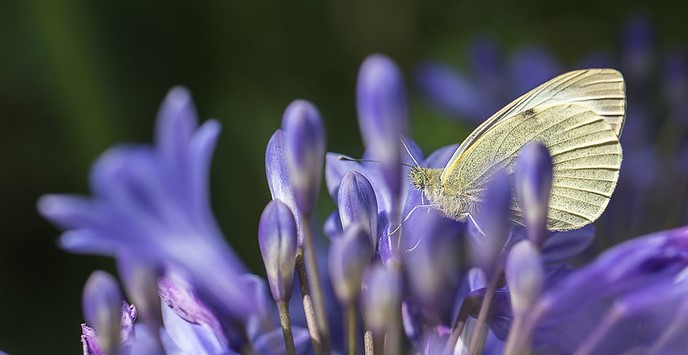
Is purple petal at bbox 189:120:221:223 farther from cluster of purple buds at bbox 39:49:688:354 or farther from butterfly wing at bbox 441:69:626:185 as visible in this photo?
butterfly wing at bbox 441:69:626:185

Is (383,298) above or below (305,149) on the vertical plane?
below

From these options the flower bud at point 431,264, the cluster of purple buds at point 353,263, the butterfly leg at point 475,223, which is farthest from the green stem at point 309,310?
the butterfly leg at point 475,223

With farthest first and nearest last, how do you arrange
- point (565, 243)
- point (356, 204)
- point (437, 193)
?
1. point (437, 193)
2. point (565, 243)
3. point (356, 204)

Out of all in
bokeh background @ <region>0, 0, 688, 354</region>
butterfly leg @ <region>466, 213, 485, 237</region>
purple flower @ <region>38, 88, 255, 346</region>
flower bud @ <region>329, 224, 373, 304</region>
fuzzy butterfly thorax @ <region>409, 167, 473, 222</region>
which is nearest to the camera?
purple flower @ <region>38, 88, 255, 346</region>

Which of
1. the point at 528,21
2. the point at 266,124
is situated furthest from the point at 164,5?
the point at 528,21

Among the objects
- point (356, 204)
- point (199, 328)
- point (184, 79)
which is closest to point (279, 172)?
point (356, 204)

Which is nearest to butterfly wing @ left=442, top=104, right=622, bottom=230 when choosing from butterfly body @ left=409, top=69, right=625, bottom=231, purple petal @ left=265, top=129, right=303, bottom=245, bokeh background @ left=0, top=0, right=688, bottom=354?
butterfly body @ left=409, top=69, right=625, bottom=231

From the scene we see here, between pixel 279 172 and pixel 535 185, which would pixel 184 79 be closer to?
pixel 279 172
